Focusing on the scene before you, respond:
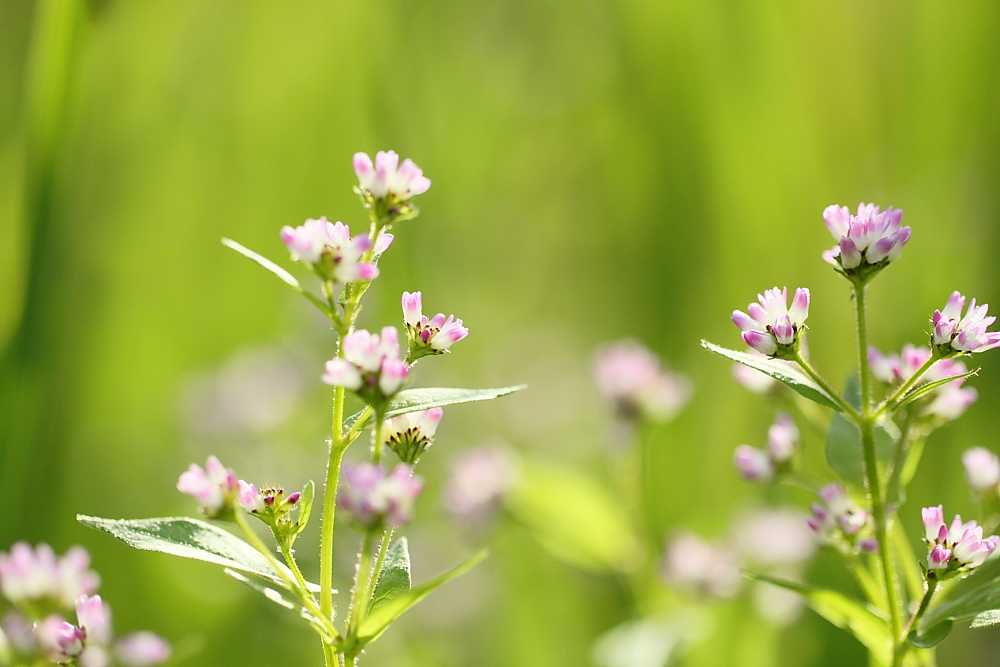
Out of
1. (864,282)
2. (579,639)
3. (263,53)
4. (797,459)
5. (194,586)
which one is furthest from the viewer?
(263,53)

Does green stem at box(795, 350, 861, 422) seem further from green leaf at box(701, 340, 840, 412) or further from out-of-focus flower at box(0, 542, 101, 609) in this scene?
out-of-focus flower at box(0, 542, 101, 609)

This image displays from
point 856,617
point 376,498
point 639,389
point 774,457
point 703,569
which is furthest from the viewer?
point 639,389

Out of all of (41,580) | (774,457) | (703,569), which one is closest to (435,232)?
(703,569)

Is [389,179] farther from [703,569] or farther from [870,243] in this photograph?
[703,569]

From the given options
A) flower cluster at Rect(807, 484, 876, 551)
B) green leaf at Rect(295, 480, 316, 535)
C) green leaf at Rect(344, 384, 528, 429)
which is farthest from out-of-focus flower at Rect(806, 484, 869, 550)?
green leaf at Rect(295, 480, 316, 535)

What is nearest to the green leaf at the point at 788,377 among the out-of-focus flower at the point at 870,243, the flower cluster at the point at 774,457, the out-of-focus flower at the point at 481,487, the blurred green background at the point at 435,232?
the out-of-focus flower at the point at 870,243

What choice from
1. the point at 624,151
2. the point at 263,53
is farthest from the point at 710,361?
the point at 263,53

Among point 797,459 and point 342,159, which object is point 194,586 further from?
point 797,459

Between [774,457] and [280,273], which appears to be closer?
[280,273]
